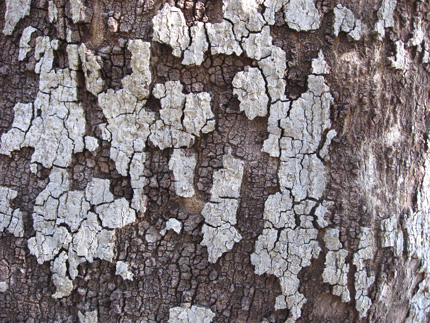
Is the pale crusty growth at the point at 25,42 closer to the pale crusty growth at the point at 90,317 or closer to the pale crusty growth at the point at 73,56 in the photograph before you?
the pale crusty growth at the point at 73,56

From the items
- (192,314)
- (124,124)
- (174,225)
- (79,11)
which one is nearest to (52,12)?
(79,11)

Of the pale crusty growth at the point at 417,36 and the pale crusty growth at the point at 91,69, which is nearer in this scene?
the pale crusty growth at the point at 91,69

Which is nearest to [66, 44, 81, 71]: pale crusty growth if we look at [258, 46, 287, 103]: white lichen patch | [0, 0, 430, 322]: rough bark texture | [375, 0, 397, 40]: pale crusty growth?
[0, 0, 430, 322]: rough bark texture

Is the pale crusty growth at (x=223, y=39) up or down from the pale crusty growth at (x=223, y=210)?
up

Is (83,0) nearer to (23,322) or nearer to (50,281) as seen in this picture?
(50,281)

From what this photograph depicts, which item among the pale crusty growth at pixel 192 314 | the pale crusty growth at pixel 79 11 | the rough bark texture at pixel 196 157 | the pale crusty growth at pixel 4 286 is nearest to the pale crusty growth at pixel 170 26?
the rough bark texture at pixel 196 157

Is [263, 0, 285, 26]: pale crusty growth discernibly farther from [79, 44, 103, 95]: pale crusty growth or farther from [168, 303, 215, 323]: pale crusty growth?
[168, 303, 215, 323]: pale crusty growth

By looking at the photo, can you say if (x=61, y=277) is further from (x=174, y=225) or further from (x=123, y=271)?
(x=174, y=225)
